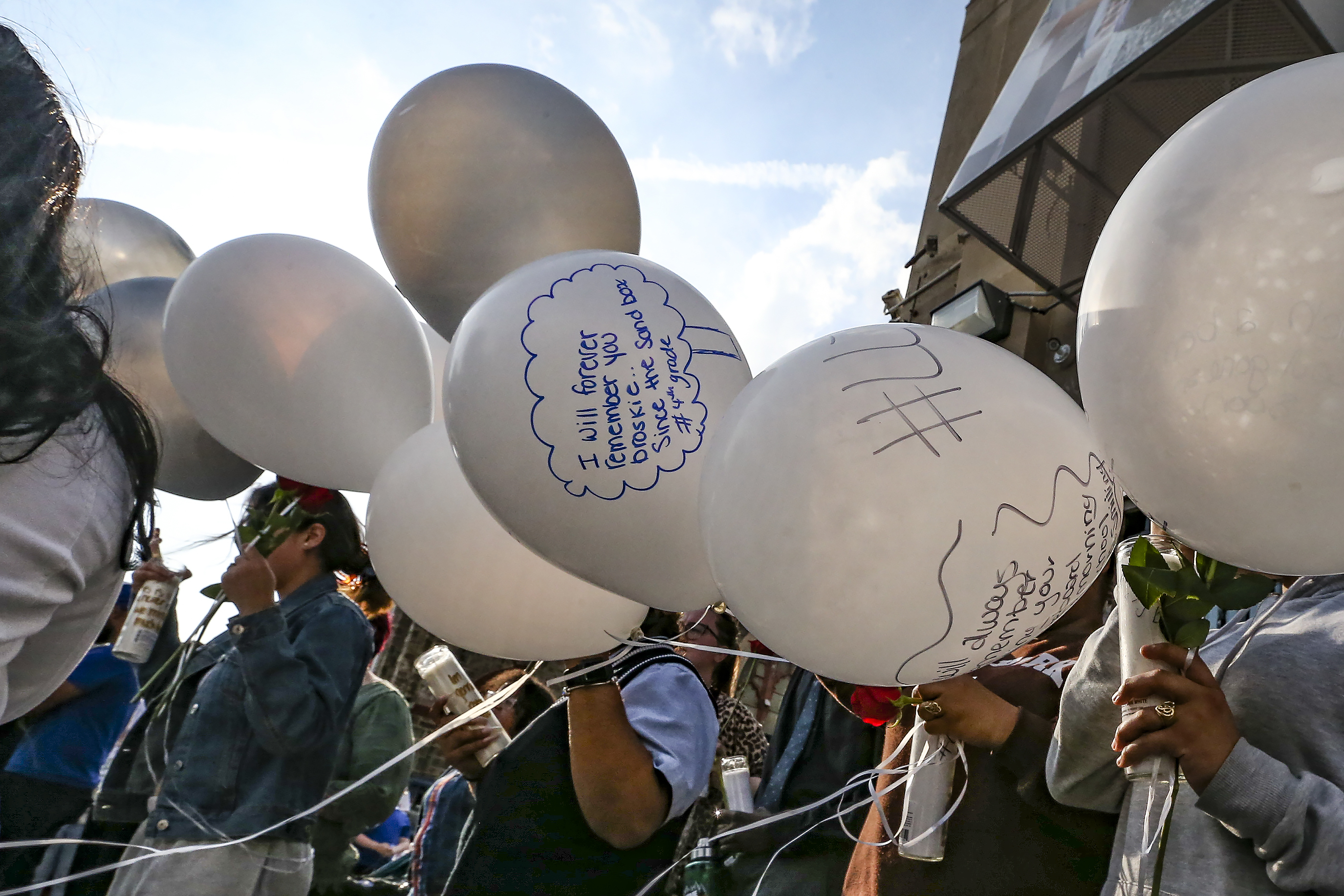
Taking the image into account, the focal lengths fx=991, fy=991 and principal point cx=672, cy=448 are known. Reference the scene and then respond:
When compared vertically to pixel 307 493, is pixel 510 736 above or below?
below

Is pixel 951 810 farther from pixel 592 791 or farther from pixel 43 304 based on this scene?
pixel 43 304

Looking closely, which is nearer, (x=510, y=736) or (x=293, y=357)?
(x=293, y=357)

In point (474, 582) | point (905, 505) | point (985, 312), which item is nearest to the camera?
point (905, 505)

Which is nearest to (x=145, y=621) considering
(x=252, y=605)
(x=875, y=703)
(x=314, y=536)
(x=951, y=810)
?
(x=252, y=605)

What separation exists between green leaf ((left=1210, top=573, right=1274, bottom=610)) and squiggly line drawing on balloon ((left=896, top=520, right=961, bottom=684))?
33 centimetres

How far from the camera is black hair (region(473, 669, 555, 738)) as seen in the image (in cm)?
262

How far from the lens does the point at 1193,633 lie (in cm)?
121

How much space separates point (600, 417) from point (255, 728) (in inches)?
56.7

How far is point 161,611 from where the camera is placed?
2641mm

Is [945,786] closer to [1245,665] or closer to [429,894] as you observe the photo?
[1245,665]

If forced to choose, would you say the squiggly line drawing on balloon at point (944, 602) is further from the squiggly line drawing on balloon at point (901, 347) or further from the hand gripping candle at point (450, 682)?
the hand gripping candle at point (450, 682)

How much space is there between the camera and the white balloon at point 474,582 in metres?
1.80

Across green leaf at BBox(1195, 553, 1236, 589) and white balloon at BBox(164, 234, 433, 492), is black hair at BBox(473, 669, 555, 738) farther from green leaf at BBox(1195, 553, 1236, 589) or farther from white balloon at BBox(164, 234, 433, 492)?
green leaf at BBox(1195, 553, 1236, 589)

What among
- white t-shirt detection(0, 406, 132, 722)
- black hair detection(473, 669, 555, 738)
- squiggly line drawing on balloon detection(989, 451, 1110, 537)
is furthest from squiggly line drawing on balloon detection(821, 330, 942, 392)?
black hair detection(473, 669, 555, 738)
